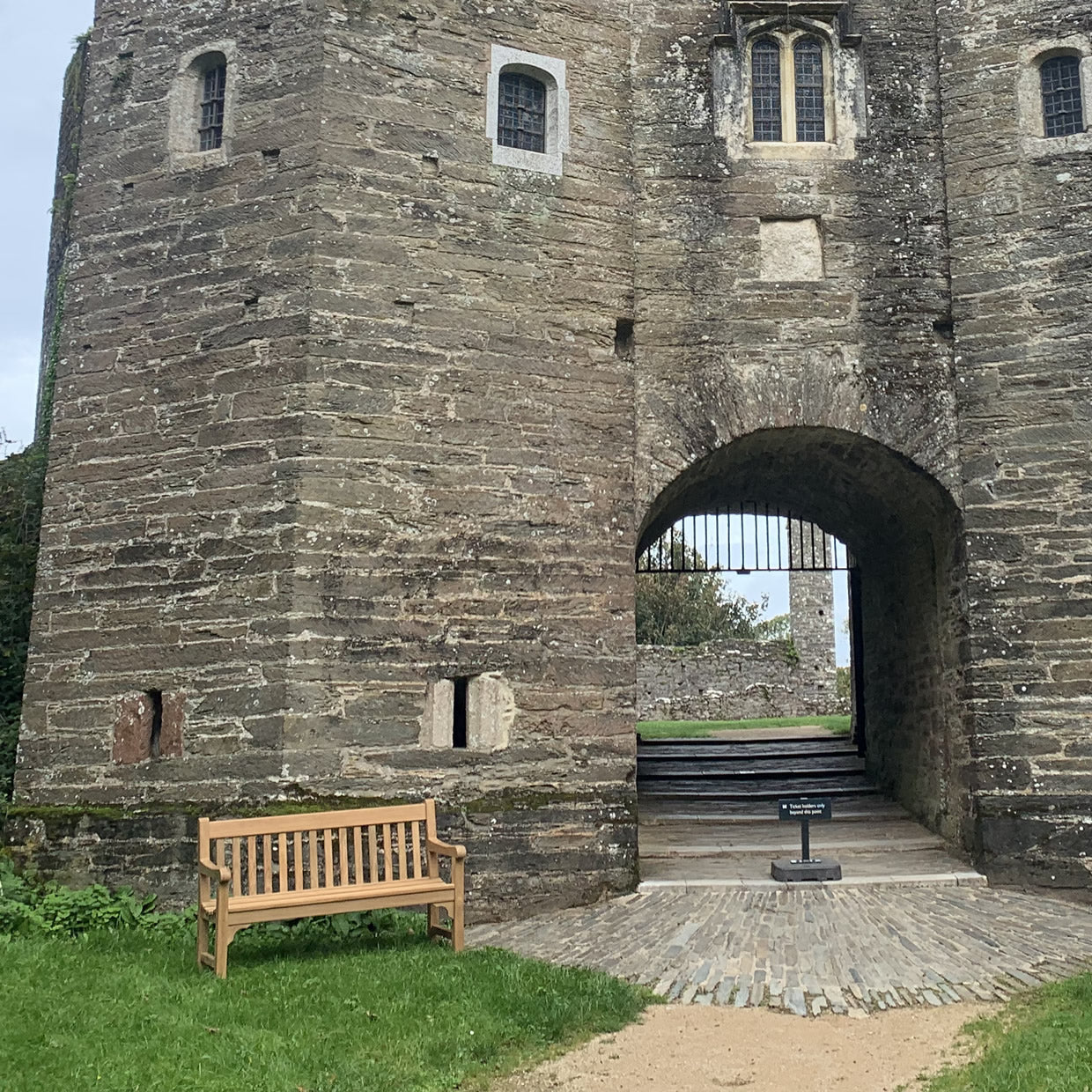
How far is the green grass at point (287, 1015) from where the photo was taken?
4.55 m

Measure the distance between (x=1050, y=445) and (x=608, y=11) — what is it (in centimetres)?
505

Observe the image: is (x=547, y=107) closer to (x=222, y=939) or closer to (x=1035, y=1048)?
(x=222, y=939)

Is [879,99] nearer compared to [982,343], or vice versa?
[982,343]

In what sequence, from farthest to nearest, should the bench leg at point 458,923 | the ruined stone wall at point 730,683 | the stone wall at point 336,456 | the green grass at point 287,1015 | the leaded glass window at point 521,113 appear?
the ruined stone wall at point 730,683
the leaded glass window at point 521,113
the stone wall at point 336,456
the bench leg at point 458,923
the green grass at point 287,1015

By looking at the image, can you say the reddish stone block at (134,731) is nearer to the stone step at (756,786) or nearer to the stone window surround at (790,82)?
the stone step at (756,786)

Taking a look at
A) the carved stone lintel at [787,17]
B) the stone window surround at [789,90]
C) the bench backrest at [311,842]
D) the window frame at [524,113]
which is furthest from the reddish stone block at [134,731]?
the carved stone lintel at [787,17]

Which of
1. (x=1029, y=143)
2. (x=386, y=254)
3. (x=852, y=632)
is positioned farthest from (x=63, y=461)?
(x=852, y=632)

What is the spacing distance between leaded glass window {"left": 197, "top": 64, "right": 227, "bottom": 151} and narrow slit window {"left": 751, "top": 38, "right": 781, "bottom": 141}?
4422 mm

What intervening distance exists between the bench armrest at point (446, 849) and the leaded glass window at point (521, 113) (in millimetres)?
5394

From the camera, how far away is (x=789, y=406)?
29.7ft

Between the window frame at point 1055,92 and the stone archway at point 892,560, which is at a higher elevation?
the window frame at point 1055,92

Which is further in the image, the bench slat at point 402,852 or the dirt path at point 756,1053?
the bench slat at point 402,852

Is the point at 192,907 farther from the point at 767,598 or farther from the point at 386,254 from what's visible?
the point at 767,598

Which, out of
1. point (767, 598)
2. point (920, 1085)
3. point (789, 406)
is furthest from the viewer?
point (767, 598)
